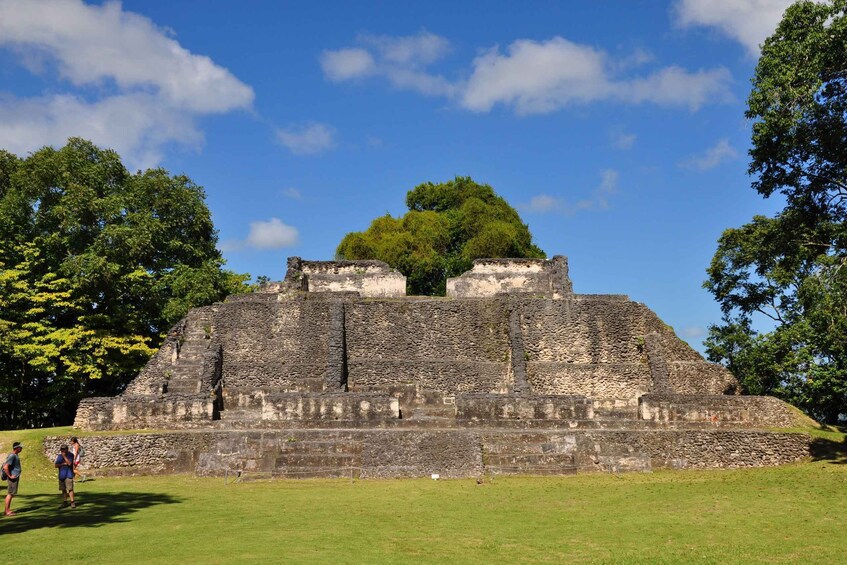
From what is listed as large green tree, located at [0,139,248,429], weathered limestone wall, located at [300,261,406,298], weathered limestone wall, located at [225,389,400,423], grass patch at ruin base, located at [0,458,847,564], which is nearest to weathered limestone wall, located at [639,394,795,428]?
grass patch at ruin base, located at [0,458,847,564]

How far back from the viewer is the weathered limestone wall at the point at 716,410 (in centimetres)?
1884

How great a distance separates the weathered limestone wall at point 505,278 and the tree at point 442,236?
23.6 feet

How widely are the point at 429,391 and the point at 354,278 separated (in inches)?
292

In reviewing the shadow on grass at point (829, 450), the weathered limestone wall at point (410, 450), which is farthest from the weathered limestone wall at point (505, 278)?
the shadow on grass at point (829, 450)

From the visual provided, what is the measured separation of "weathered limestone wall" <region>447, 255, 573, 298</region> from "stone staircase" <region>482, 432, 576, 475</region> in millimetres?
10529

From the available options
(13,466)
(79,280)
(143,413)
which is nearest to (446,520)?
(13,466)

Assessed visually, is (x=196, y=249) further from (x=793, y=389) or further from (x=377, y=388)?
(x=793, y=389)

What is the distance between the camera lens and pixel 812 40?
1662 centimetres

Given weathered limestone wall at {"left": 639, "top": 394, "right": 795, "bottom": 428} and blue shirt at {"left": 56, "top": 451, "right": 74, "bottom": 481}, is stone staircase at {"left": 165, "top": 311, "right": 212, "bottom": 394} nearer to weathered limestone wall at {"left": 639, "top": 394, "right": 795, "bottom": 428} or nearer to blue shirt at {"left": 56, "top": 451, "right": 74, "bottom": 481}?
blue shirt at {"left": 56, "top": 451, "right": 74, "bottom": 481}

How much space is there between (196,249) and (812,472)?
24839 mm

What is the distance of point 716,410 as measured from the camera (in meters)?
18.9

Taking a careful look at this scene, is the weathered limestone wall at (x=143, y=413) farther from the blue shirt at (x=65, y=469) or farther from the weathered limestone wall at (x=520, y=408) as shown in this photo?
the weathered limestone wall at (x=520, y=408)

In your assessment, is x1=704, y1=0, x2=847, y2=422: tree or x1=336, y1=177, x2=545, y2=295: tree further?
x1=336, y1=177, x2=545, y2=295: tree

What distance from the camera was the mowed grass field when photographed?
8438 millimetres
